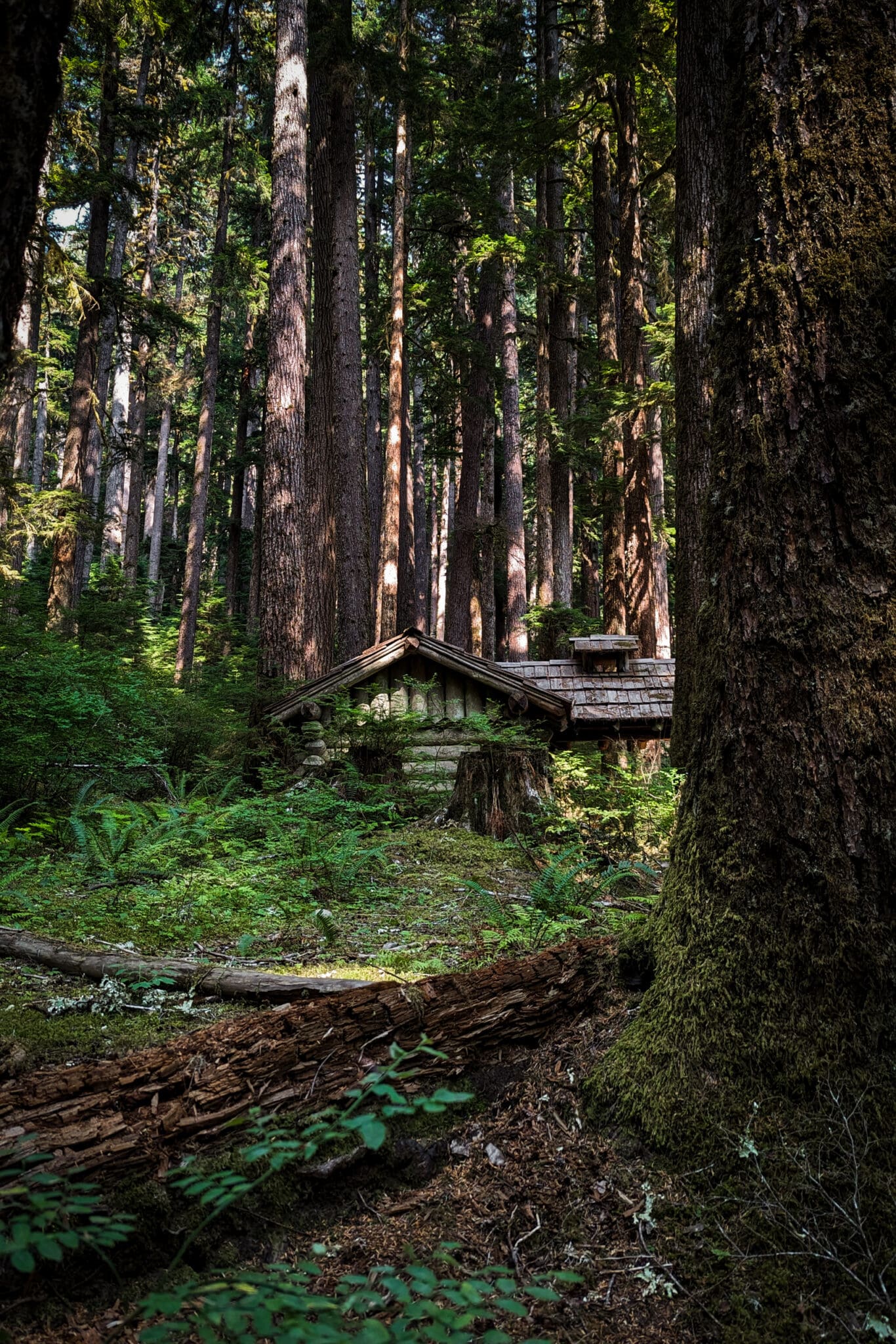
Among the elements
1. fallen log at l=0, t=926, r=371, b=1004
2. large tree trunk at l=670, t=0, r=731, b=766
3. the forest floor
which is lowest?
the forest floor

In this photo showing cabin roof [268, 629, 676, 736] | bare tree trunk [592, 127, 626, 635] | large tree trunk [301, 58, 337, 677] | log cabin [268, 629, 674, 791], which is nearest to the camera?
log cabin [268, 629, 674, 791]

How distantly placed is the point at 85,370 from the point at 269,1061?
18712 mm

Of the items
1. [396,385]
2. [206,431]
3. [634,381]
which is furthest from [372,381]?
[634,381]

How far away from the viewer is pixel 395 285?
58.6ft

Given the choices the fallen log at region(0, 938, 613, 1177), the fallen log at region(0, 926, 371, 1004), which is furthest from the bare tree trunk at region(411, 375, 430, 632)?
the fallen log at region(0, 938, 613, 1177)

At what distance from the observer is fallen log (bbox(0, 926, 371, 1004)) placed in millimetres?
3193

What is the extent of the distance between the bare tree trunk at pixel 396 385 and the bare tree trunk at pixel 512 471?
2.56 m

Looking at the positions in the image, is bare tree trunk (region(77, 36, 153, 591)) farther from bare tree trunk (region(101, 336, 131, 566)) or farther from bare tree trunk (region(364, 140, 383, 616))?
bare tree trunk (region(364, 140, 383, 616))

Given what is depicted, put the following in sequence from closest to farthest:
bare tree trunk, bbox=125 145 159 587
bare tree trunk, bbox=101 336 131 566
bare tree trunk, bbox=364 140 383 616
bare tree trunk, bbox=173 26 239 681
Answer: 1. bare tree trunk, bbox=173 26 239 681
2. bare tree trunk, bbox=364 140 383 616
3. bare tree trunk, bbox=125 145 159 587
4. bare tree trunk, bbox=101 336 131 566

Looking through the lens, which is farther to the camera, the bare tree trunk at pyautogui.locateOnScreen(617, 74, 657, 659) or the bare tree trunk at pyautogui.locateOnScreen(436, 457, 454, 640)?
the bare tree trunk at pyautogui.locateOnScreen(436, 457, 454, 640)

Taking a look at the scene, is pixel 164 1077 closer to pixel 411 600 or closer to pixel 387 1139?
pixel 387 1139

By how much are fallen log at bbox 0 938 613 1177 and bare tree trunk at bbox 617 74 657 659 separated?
463 inches

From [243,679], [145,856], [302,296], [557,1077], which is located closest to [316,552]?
[243,679]

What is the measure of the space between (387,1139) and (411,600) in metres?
22.7
